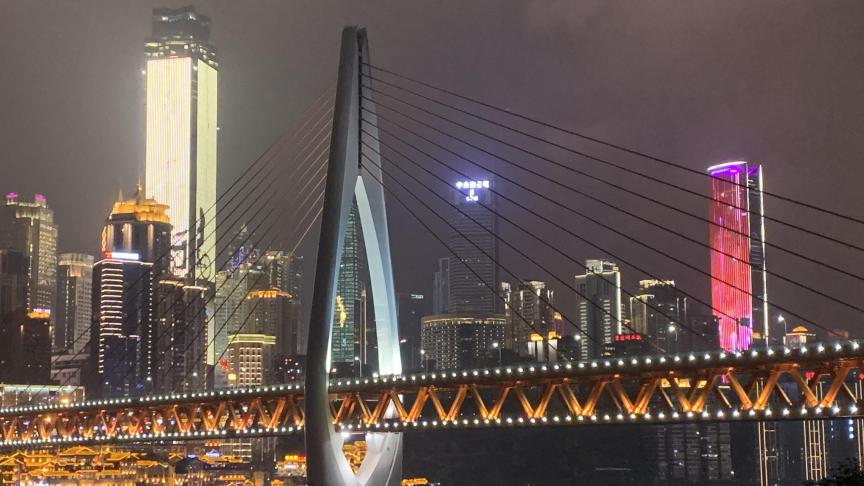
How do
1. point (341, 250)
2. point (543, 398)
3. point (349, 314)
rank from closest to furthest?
point (341, 250) → point (543, 398) → point (349, 314)

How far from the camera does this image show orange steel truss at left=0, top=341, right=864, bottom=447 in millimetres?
35031

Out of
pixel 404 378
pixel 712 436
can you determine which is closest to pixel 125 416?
pixel 404 378

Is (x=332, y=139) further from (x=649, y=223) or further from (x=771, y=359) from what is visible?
→ (x=771, y=359)

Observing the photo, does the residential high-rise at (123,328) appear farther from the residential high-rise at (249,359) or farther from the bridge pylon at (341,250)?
the bridge pylon at (341,250)

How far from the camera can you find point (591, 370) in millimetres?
38438

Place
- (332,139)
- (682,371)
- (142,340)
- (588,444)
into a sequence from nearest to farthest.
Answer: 1. (682,371)
2. (332,139)
3. (588,444)
4. (142,340)

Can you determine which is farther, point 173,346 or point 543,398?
point 173,346

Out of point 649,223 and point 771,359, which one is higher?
point 649,223

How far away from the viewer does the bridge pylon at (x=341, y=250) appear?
1538 inches

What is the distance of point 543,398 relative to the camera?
41875 mm

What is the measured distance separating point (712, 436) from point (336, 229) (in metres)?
76.8

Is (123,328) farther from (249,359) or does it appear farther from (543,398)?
(543,398)

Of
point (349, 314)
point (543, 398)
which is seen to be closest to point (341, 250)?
point (543, 398)

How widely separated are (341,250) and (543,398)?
26.2ft
